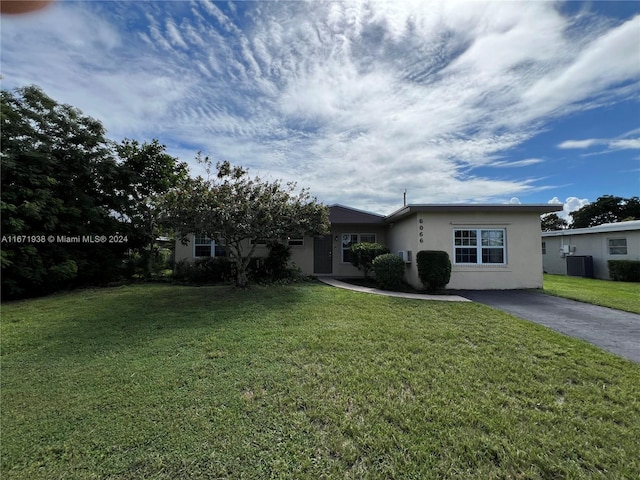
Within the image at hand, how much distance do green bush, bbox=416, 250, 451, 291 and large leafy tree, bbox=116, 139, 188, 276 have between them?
1051 centimetres

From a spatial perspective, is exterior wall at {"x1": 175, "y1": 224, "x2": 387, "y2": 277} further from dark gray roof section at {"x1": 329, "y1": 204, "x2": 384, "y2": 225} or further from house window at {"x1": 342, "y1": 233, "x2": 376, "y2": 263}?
dark gray roof section at {"x1": 329, "y1": 204, "x2": 384, "y2": 225}

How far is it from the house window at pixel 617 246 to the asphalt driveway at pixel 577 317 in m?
9.54

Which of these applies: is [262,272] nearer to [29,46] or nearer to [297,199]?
[297,199]

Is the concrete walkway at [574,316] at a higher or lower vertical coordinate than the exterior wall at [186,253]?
lower

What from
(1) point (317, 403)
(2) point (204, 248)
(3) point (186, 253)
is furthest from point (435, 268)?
Result: (3) point (186, 253)

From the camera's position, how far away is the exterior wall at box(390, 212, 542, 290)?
34.4ft

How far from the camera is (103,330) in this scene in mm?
5832

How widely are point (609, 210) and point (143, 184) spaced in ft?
145

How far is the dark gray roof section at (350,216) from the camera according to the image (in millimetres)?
13992

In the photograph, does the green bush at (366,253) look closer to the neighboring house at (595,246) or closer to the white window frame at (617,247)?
→ the neighboring house at (595,246)

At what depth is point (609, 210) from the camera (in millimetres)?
33031

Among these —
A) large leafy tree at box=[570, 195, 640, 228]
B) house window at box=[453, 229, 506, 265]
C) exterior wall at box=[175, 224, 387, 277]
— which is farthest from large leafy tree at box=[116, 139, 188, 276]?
large leafy tree at box=[570, 195, 640, 228]

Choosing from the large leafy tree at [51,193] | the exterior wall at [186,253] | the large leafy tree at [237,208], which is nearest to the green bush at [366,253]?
the large leafy tree at [237,208]

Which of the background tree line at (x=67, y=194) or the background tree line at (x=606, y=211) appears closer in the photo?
the background tree line at (x=67, y=194)
